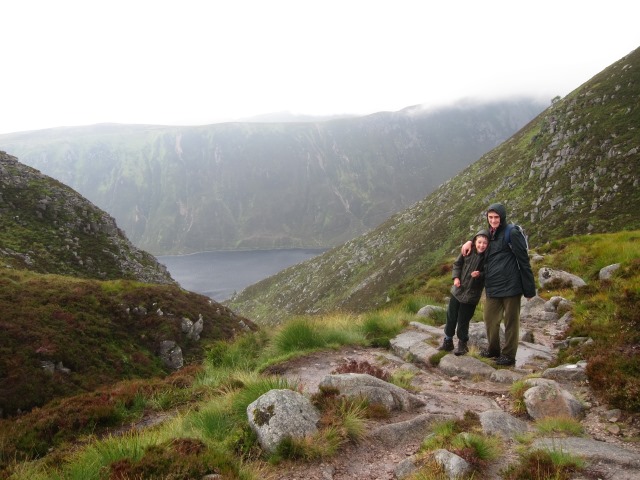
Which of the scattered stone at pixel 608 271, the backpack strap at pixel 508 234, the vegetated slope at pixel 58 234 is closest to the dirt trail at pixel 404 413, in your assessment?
the backpack strap at pixel 508 234

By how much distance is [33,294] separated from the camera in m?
25.0

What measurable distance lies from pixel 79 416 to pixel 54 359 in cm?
1364

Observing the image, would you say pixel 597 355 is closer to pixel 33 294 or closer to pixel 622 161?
pixel 33 294

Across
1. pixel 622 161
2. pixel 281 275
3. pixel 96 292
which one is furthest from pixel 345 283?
pixel 96 292

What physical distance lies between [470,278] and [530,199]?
78596 millimetres

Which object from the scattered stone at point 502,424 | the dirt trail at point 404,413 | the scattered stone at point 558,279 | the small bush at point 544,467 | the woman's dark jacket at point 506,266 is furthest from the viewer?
the scattered stone at point 558,279

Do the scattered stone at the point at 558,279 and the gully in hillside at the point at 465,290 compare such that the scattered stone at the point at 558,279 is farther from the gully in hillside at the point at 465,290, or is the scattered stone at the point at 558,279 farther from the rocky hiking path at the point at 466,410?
the gully in hillside at the point at 465,290

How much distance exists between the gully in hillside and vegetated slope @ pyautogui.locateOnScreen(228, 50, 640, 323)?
19247 mm

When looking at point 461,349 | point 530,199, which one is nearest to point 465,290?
point 461,349

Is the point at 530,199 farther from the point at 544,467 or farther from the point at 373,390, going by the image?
the point at 544,467

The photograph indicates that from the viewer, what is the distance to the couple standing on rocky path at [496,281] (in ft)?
31.6

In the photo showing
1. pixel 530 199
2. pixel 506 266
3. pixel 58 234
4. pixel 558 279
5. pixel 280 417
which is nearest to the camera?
pixel 280 417

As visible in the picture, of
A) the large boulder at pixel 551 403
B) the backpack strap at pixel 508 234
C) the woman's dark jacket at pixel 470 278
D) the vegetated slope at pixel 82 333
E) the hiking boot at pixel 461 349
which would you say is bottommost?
the vegetated slope at pixel 82 333

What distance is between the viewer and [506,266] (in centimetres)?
973
